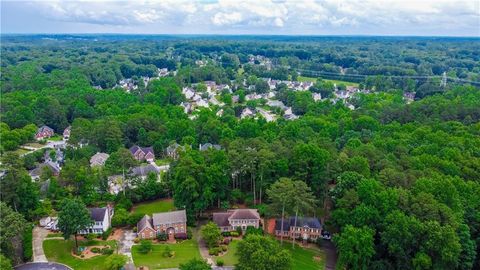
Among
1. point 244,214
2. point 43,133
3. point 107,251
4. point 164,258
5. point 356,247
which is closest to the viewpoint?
point 356,247

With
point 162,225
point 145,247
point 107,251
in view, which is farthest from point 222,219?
point 107,251

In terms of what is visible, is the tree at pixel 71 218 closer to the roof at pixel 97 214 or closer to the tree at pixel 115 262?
the roof at pixel 97 214

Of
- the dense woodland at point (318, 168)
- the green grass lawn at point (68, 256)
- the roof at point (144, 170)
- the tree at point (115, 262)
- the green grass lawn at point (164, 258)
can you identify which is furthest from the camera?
the roof at point (144, 170)

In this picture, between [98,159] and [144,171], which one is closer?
[144,171]

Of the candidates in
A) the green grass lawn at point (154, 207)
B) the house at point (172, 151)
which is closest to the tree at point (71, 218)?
the green grass lawn at point (154, 207)

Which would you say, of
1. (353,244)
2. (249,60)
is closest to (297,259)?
(353,244)

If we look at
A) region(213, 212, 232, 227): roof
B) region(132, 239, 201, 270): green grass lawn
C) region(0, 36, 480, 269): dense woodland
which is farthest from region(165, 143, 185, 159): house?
region(132, 239, 201, 270): green grass lawn

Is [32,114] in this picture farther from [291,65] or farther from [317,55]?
[317,55]

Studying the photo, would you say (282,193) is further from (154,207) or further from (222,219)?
(154,207)

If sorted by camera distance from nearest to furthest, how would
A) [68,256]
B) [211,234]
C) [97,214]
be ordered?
[68,256]
[211,234]
[97,214]
